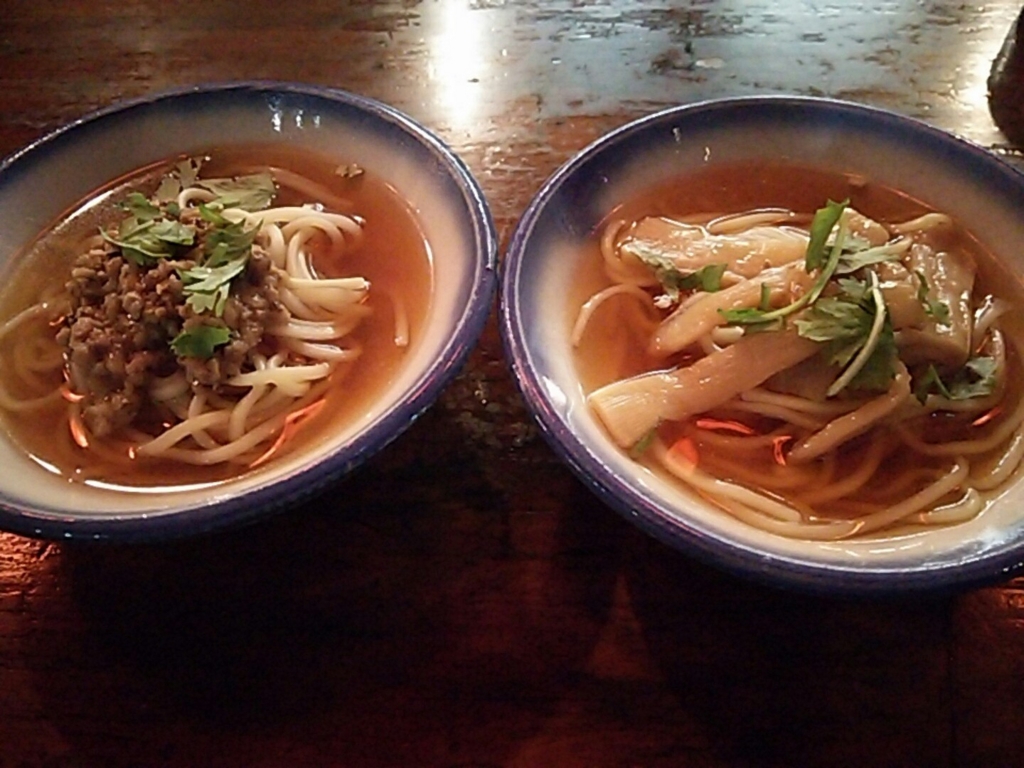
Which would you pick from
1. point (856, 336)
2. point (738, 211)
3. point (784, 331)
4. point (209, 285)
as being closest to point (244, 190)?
point (209, 285)

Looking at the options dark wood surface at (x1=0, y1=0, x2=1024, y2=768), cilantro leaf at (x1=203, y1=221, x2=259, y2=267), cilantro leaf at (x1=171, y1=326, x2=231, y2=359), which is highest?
cilantro leaf at (x1=203, y1=221, x2=259, y2=267)

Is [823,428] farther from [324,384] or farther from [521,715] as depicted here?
[324,384]

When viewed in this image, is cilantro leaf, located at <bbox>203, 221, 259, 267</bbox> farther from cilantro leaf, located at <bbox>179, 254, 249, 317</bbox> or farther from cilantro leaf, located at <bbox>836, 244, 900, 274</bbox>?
cilantro leaf, located at <bbox>836, 244, 900, 274</bbox>

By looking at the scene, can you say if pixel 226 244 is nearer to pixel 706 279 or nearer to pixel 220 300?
pixel 220 300

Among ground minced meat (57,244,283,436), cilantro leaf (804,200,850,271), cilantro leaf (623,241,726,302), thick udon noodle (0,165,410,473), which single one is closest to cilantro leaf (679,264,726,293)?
cilantro leaf (623,241,726,302)

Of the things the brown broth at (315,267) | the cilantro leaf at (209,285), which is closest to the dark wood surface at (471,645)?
the brown broth at (315,267)

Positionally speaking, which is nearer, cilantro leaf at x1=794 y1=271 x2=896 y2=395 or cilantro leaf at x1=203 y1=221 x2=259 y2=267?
cilantro leaf at x1=794 y1=271 x2=896 y2=395
